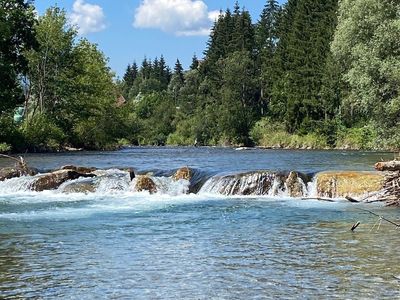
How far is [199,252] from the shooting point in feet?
36.7

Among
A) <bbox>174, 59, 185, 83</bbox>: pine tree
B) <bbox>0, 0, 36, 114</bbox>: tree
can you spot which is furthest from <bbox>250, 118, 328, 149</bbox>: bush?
<bbox>174, 59, 185, 83</bbox>: pine tree

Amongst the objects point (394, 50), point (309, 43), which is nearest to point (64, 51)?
point (309, 43)

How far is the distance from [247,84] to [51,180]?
6367 cm

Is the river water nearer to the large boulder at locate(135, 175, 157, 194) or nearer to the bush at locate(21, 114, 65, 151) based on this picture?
the large boulder at locate(135, 175, 157, 194)

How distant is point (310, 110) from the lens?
67125 millimetres

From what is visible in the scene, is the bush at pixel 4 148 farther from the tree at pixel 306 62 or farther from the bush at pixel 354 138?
the tree at pixel 306 62

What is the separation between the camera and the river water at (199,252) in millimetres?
8578

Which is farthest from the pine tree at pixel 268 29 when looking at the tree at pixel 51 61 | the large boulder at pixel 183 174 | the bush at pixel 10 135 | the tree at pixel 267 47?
the large boulder at pixel 183 174

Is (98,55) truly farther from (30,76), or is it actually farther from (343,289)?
(343,289)

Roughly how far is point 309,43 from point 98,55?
80.9 feet

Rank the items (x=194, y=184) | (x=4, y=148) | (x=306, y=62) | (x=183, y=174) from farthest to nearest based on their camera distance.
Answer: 1. (x=306, y=62)
2. (x=4, y=148)
3. (x=183, y=174)
4. (x=194, y=184)

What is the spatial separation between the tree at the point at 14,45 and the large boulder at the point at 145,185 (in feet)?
90.3

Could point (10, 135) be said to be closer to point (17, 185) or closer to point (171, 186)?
point (17, 185)

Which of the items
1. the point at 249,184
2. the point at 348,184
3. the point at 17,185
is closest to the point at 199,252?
the point at 348,184
